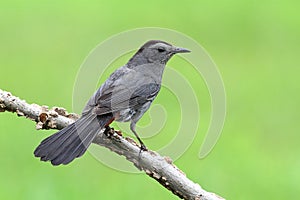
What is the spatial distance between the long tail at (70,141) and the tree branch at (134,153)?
49 millimetres

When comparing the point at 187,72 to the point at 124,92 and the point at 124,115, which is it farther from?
the point at 124,115

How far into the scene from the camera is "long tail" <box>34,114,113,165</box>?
326cm

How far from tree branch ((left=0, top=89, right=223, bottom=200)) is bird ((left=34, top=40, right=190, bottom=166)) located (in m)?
0.04

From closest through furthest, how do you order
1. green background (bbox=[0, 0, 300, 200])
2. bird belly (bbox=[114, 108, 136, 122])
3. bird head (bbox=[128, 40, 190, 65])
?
1. bird belly (bbox=[114, 108, 136, 122])
2. bird head (bbox=[128, 40, 190, 65])
3. green background (bbox=[0, 0, 300, 200])

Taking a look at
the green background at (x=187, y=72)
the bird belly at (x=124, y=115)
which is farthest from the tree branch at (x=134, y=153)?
the green background at (x=187, y=72)

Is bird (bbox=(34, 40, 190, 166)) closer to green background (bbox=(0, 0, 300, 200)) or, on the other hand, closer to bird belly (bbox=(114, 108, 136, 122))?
bird belly (bbox=(114, 108, 136, 122))

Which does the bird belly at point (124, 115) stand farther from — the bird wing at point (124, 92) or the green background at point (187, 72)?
the green background at point (187, 72)

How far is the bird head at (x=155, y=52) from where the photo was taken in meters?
4.07

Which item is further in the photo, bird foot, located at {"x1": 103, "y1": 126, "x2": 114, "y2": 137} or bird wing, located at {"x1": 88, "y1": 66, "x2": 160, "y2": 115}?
bird wing, located at {"x1": 88, "y1": 66, "x2": 160, "y2": 115}

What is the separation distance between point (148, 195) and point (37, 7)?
7.45m

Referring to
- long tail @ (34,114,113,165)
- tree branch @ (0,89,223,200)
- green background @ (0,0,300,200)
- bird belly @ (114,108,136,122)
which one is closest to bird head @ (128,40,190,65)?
bird belly @ (114,108,136,122)

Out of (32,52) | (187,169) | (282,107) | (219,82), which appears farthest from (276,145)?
(219,82)

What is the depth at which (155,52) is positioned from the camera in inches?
161

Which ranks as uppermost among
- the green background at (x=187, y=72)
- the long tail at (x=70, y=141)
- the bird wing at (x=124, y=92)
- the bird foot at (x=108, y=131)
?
the green background at (x=187, y=72)
